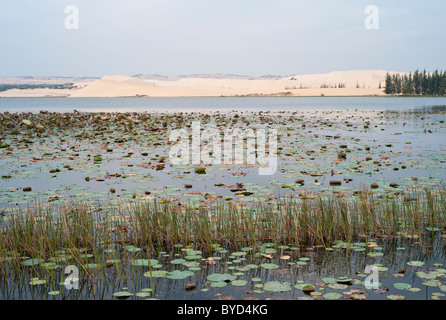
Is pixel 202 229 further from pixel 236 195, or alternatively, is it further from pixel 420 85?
pixel 420 85

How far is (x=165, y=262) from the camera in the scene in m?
5.05

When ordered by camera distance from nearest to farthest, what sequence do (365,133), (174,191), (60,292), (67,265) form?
(60,292) < (67,265) < (174,191) < (365,133)

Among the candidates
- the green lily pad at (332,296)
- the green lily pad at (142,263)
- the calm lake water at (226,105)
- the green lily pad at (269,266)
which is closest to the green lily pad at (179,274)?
the green lily pad at (142,263)

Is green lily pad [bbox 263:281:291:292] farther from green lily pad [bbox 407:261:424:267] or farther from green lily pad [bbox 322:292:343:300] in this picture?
green lily pad [bbox 407:261:424:267]

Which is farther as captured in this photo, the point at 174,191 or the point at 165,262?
the point at 174,191

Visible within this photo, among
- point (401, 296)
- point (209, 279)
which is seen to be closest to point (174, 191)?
point (209, 279)

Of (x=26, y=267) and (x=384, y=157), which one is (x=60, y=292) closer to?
(x=26, y=267)

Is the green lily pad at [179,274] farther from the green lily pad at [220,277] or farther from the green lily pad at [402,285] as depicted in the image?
the green lily pad at [402,285]

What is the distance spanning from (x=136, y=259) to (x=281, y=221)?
2234 mm
